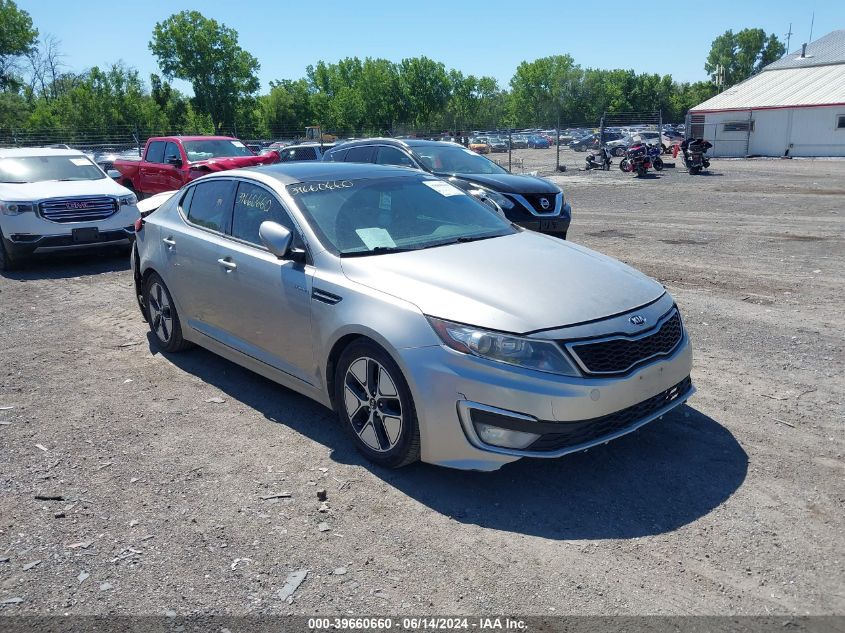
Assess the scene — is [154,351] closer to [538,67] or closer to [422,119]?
[422,119]

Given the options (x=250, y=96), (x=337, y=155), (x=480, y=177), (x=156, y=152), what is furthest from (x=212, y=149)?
(x=250, y=96)

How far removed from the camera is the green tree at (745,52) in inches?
5059

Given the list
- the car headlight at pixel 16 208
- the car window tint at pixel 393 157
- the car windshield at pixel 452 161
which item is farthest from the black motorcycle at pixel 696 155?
the car headlight at pixel 16 208

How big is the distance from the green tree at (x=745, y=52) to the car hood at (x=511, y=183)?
13394 centimetres

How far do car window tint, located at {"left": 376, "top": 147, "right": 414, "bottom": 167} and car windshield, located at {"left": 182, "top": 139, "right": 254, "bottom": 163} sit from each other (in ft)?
17.9

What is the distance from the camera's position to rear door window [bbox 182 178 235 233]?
5.43m

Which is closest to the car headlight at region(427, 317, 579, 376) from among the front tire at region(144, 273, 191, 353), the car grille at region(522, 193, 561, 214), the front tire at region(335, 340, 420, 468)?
the front tire at region(335, 340, 420, 468)

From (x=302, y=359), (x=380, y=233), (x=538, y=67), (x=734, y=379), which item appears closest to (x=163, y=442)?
(x=302, y=359)

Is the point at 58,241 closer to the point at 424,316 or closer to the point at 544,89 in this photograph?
the point at 424,316

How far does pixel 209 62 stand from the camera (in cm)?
6794

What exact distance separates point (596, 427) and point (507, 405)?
19.9 inches

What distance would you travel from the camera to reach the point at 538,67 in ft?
372

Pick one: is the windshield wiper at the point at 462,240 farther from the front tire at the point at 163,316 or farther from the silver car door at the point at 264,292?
the front tire at the point at 163,316

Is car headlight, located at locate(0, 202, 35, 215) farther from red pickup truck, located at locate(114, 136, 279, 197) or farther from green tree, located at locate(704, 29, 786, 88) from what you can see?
green tree, located at locate(704, 29, 786, 88)
